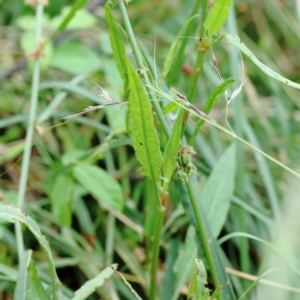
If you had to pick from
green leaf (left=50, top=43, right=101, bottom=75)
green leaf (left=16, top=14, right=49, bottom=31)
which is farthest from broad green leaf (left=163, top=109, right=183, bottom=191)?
green leaf (left=16, top=14, right=49, bottom=31)

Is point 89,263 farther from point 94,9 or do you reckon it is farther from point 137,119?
point 94,9

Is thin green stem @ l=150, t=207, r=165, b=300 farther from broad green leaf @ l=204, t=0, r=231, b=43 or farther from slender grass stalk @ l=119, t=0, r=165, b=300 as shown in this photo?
broad green leaf @ l=204, t=0, r=231, b=43

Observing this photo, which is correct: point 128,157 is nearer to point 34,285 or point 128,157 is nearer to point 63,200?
point 63,200

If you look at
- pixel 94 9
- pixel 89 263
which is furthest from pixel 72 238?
pixel 94 9

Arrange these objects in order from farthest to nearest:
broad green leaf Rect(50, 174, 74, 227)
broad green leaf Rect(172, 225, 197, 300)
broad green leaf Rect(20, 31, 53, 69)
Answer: broad green leaf Rect(20, 31, 53, 69)
broad green leaf Rect(50, 174, 74, 227)
broad green leaf Rect(172, 225, 197, 300)

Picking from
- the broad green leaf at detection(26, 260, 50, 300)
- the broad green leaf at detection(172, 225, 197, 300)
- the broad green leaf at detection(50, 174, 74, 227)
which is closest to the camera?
the broad green leaf at detection(26, 260, 50, 300)

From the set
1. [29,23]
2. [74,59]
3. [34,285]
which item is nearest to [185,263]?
[34,285]
